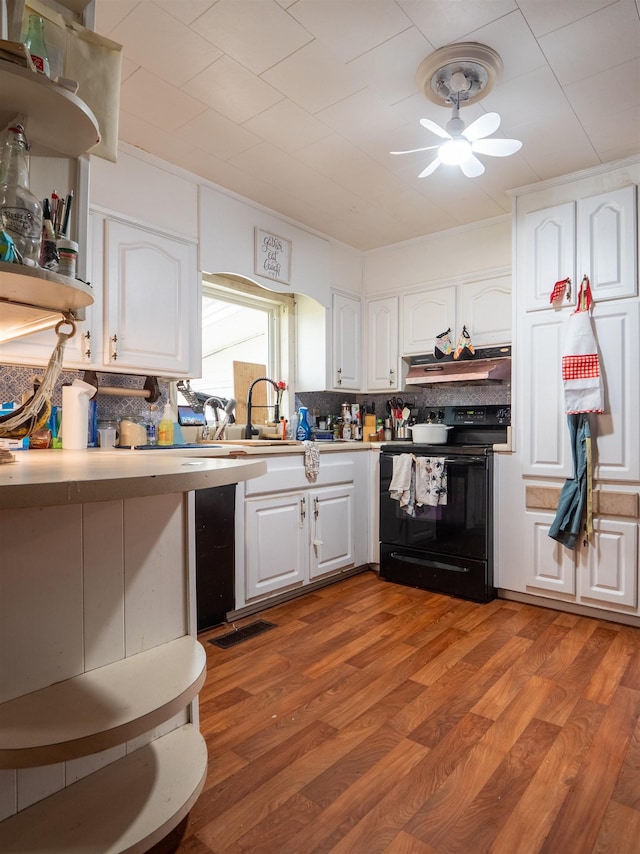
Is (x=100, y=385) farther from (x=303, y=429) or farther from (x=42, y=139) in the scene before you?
(x=42, y=139)

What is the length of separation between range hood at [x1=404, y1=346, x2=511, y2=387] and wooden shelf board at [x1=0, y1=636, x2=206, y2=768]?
261cm

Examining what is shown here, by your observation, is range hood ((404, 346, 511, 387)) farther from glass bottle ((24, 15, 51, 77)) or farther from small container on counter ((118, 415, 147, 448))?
glass bottle ((24, 15, 51, 77))

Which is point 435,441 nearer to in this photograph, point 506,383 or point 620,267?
point 506,383

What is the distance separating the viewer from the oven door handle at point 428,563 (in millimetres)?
3089

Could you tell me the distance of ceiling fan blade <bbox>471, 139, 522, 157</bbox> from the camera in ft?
6.88

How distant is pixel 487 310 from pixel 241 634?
250cm

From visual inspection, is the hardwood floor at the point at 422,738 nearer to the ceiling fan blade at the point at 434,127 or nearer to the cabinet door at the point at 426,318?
the cabinet door at the point at 426,318

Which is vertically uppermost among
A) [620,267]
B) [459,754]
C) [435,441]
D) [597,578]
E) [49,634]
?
[620,267]

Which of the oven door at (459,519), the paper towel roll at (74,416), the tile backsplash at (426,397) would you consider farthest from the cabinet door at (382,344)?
the paper towel roll at (74,416)

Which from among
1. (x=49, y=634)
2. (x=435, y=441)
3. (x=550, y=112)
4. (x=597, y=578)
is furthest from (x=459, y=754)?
(x=550, y=112)

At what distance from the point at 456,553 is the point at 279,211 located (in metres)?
2.44

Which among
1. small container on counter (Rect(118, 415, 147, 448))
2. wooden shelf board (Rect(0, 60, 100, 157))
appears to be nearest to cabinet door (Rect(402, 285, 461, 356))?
small container on counter (Rect(118, 415, 147, 448))

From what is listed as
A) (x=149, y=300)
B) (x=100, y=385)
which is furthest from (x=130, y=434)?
(x=149, y=300)

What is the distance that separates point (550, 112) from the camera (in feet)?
7.54
